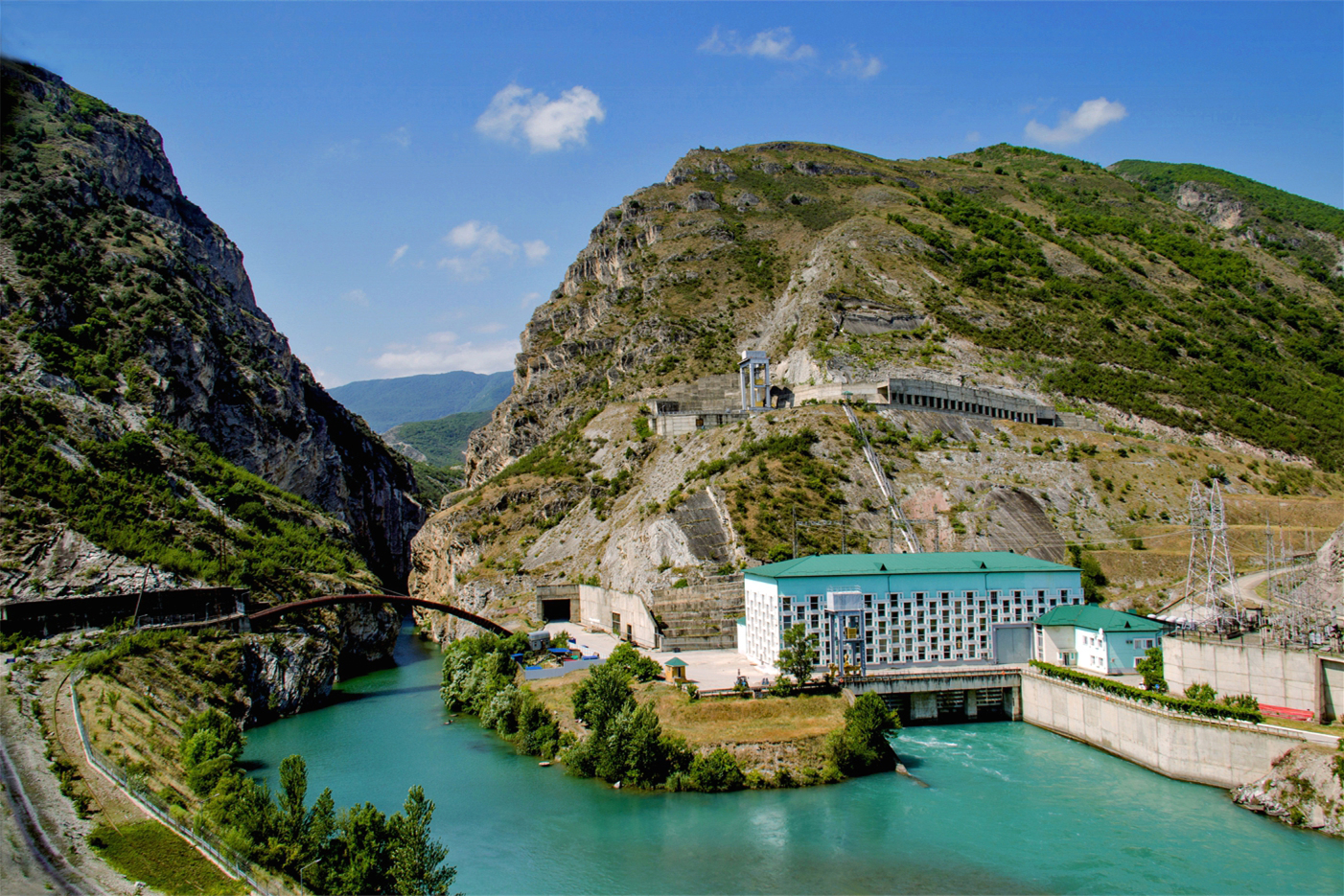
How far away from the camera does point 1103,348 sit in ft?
346

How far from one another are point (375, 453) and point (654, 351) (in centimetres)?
5759

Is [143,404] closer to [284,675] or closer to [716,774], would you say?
Answer: [284,675]

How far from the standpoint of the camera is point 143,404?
82.4 meters

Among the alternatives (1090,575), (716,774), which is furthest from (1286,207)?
(716,774)

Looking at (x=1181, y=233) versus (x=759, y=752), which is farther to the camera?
(x=1181, y=233)

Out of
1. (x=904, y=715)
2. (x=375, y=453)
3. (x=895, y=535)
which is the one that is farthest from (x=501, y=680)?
(x=375, y=453)

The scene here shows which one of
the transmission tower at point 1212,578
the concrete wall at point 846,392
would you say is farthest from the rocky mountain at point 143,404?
the transmission tower at point 1212,578

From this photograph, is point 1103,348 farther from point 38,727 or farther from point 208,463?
point 38,727

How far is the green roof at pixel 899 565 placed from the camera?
53281mm

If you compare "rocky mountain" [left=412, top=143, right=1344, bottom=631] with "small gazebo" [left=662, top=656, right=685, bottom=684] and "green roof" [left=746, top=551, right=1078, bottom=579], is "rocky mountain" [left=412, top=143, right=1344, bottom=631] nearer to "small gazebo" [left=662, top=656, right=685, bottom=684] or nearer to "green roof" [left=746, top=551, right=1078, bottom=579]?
"green roof" [left=746, top=551, right=1078, bottom=579]

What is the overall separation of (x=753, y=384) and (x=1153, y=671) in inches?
2185

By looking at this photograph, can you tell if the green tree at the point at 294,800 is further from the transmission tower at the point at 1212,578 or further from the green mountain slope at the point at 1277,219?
the green mountain slope at the point at 1277,219

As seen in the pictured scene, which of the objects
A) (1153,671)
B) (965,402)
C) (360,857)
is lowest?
(360,857)

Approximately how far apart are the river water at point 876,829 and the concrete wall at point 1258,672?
5926 mm
